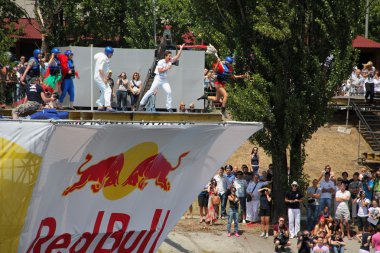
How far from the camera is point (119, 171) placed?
1941 centimetres

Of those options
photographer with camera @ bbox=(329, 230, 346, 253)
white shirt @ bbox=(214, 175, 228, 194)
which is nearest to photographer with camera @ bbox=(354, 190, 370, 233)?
photographer with camera @ bbox=(329, 230, 346, 253)

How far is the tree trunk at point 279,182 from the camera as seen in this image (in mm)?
29797

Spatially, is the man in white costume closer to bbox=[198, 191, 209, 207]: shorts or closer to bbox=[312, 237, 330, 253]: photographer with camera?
bbox=[312, 237, 330, 253]: photographer with camera

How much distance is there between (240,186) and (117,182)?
9852 millimetres

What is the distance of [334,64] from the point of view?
2956 cm

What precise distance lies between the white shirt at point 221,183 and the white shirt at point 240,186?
37 cm

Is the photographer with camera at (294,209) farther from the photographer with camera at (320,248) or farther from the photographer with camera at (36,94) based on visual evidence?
the photographer with camera at (36,94)

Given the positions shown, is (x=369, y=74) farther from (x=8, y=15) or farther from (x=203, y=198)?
(x=8, y=15)

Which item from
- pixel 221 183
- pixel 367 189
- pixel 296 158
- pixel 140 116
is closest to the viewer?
pixel 140 116

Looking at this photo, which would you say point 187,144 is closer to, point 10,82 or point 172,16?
point 10,82

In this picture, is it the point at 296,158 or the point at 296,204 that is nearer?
the point at 296,204

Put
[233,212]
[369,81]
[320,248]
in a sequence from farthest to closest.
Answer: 1. [369,81]
2. [233,212]
3. [320,248]

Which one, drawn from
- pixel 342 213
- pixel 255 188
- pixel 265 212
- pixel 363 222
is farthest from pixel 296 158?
pixel 363 222

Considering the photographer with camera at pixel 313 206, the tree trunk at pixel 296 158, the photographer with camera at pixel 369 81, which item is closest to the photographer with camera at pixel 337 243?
the photographer with camera at pixel 313 206
